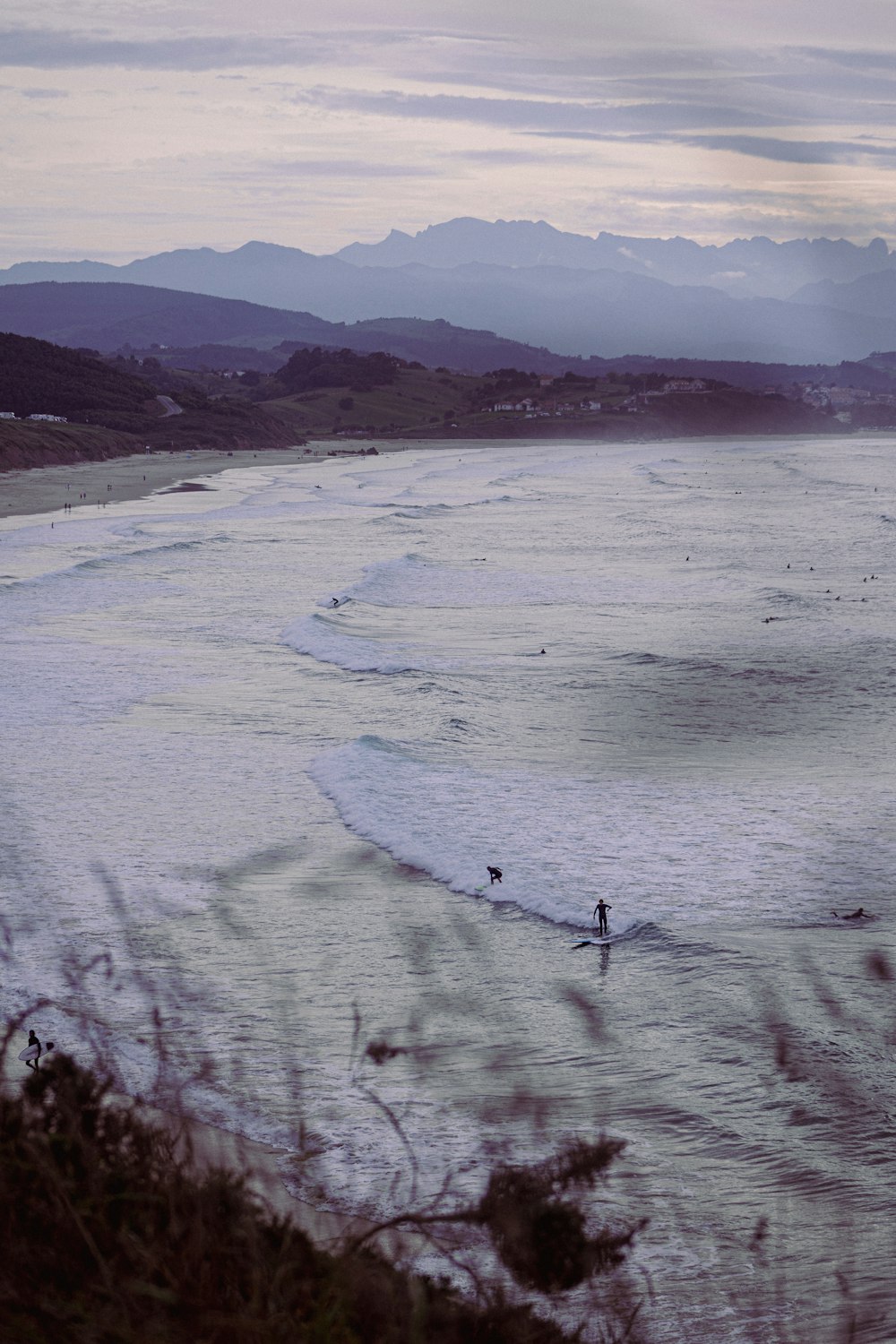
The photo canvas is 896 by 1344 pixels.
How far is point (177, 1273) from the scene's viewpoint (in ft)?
16.0

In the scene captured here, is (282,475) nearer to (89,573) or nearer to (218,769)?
(89,573)

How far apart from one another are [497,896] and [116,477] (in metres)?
84.3

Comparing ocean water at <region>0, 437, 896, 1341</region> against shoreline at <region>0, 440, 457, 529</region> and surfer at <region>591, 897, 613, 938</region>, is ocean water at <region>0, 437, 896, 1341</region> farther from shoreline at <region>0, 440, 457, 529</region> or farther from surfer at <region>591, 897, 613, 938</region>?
shoreline at <region>0, 440, 457, 529</region>

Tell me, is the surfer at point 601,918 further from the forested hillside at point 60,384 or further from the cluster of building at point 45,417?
the forested hillside at point 60,384

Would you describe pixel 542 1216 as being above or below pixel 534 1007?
above

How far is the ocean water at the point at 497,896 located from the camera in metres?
8.80

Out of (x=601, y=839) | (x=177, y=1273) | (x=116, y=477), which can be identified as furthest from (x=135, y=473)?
(x=177, y=1273)

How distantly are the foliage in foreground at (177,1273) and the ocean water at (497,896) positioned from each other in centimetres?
90

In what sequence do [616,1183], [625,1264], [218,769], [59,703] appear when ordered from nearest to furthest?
[625,1264]
[616,1183]
[218,769]
[59,703]

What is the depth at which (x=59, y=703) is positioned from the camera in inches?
919

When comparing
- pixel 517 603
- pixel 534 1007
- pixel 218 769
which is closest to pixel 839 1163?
pixel 534 1007

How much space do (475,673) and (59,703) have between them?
26.4 feet

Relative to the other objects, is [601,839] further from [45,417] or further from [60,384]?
[60,384]

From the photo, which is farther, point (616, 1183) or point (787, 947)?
point (787, 947)
